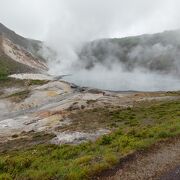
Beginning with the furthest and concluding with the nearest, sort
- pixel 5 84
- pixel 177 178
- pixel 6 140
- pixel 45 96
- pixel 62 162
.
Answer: pixel 5 84
pixel 45 96
pixel 6 140
pixel 62 162
pixel 177 178

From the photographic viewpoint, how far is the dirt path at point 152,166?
67.0 ft

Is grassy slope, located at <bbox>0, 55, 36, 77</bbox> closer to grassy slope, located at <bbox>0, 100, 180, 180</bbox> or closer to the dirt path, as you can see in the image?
grassy slope, located at <bbox>0, 100, 180, 180</bbox>

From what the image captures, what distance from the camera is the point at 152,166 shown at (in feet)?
72.2

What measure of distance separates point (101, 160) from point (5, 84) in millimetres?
131677

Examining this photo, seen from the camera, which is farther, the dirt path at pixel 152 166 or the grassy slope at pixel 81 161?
the grassy slope at pixel 81 161

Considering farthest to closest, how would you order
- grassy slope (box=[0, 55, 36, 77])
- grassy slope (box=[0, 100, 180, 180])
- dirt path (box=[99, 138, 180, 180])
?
1. grassy slope (box=[0, 55, 36, 77])
2. grassy slope (box=[0, 100, 180, 180])
3. dirt path (box=[99, 138, 180, 180])

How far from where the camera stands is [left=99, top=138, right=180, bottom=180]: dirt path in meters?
20.4

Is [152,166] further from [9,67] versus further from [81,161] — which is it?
[9,67]

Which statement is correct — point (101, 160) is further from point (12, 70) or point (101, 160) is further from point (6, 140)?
point (12, 70)

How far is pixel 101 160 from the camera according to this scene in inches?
923

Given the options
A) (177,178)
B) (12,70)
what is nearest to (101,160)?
(177,178)

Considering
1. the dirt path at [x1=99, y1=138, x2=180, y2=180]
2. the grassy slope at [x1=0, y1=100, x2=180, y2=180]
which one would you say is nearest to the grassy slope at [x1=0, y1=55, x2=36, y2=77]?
the grassy slope at [x1=0, y1=100, x2=180, y2=180]

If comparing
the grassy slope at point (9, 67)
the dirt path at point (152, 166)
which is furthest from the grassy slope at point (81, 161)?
the grassy slope at point (9, 67)

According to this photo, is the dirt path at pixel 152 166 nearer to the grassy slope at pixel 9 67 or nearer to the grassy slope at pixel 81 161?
the grassy slope at pixel 81 161
